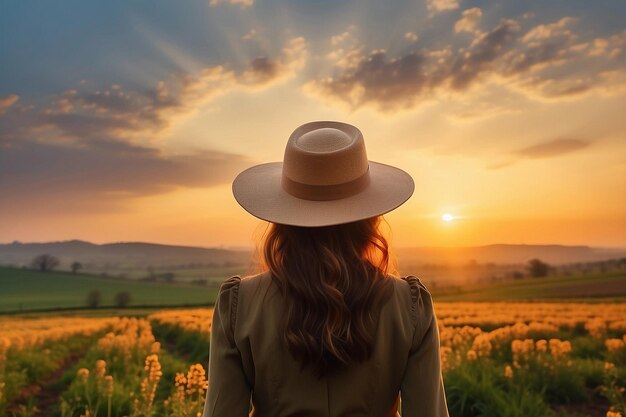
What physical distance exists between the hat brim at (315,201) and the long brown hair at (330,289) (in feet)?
0.19

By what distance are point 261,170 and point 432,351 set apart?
98 centimetres

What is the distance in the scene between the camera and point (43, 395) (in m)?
6.88

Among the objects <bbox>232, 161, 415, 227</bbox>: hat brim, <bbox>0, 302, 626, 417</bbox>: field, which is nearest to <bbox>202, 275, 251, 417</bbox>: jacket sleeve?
<bbox>232, 161, 415, 227</bbox>: hat brim

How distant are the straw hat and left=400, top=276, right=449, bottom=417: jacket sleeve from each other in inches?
14.1

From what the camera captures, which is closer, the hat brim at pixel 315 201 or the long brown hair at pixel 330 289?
the long brown hair at pixel 330 289

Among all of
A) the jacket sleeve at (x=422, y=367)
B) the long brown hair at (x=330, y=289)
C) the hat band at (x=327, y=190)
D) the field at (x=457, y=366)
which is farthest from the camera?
the field at (x=457, y=366)

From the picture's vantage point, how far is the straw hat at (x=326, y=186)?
2.11m

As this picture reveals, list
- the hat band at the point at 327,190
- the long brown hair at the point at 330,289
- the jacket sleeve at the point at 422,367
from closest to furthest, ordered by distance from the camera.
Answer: the long brown hair at the point at 330,289
the jacket sleeve at the point at 422,367
the hat band at the point at 327,190

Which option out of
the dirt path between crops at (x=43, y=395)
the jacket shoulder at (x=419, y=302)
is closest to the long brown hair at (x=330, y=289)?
the jacket shoulder at (x=419, y=302)

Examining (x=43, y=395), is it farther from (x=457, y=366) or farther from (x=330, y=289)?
(x=330, y=289)

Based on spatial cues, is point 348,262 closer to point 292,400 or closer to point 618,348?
point 292,400

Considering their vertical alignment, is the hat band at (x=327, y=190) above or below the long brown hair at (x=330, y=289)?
above

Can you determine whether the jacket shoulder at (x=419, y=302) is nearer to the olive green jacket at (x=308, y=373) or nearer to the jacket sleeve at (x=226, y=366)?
the olive green jacket at (x=308, y=373)

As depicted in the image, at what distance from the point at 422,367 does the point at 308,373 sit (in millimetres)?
397
